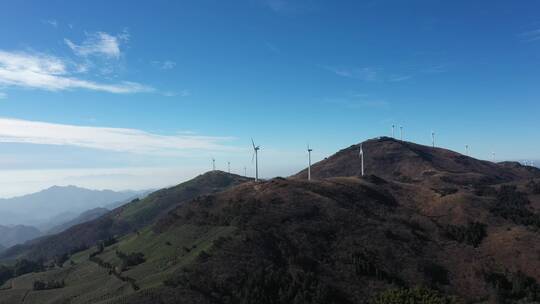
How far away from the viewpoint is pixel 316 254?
112875mm

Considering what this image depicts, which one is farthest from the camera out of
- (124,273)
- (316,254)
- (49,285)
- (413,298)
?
(49,285)

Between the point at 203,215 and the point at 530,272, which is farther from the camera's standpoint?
the point at 203,215

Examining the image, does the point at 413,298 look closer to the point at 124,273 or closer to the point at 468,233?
the point at 468,233

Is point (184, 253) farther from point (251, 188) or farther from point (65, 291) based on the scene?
point (251, 188)

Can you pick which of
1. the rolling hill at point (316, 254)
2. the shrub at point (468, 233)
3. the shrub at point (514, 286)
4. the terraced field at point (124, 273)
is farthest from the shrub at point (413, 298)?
the shrub at point (468, 233)

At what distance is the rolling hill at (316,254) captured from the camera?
95562 mm

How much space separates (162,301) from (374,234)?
6118cm

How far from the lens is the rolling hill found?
95.6 meters

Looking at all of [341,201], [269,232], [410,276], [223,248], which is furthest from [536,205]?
[223,248]

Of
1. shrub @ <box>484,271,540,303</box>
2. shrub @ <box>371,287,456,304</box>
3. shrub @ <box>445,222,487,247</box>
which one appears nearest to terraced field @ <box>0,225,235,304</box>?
shrub @ <box>371,287,456,304</box>

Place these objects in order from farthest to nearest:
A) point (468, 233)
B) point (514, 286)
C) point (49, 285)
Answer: point (49, 285), point (468, 233), point (514, 286)

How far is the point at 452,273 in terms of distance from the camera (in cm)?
10975

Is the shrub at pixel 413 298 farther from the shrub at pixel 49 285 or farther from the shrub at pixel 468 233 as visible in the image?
the shrub at pixel 49 285

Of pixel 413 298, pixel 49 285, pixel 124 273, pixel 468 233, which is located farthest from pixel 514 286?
pixel 49 285
